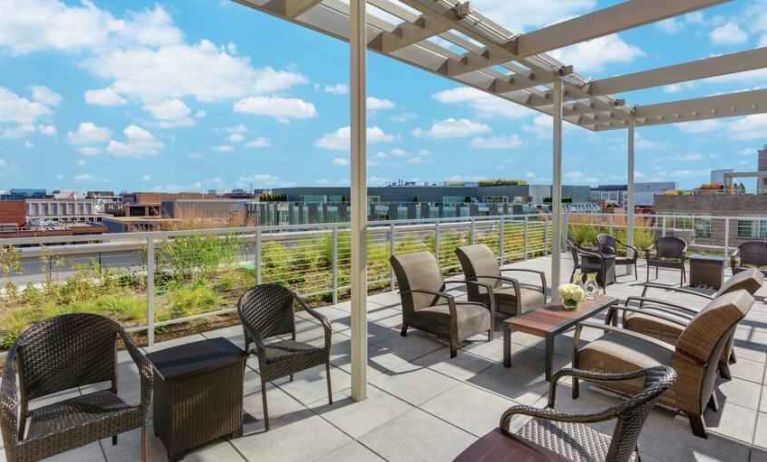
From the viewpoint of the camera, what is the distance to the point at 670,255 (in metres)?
6.97

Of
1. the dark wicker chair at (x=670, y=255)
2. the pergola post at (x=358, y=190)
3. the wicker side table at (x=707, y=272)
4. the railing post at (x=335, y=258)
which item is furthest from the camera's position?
the dark wicker chair at (x=670, y=255)

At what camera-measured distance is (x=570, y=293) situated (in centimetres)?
373

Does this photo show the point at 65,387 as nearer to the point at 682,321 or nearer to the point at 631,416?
the point at 631,416

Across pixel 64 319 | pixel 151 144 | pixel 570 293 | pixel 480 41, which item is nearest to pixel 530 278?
pixel 570 293

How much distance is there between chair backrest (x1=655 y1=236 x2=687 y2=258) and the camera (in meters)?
6.82

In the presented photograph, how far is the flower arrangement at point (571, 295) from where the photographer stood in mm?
3727

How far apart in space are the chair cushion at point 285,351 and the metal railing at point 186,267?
1751 mm

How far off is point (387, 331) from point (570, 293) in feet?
6.10

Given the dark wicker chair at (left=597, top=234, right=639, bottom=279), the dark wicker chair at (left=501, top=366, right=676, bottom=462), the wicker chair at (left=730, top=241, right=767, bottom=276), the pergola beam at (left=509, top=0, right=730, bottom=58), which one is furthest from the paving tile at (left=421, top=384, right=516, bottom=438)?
the wicker chair at (left=730, top=241, right=767, bottom=276)

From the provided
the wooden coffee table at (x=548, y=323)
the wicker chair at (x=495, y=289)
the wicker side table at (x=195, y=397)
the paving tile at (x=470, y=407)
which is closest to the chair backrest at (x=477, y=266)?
the wicker chair at (x=495, y=289)

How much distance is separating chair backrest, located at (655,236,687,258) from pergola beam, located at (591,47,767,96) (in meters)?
2.78

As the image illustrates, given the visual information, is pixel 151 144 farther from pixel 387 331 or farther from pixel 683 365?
pixel 683 365

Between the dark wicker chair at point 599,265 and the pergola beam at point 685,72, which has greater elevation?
the pergola beam at point 685,72

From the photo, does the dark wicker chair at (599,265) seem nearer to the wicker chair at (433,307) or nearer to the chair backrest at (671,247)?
the chair backrest at (671,247)
